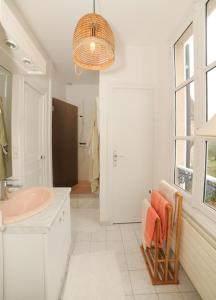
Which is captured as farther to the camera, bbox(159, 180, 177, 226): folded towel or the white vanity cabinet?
bbox(159, 180, 177, 226): folded towel

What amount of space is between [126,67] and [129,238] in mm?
2306

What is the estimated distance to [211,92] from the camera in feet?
5.01

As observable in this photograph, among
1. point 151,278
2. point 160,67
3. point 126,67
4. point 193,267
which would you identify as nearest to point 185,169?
point 193,267

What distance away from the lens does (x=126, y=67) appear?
8.61 feet

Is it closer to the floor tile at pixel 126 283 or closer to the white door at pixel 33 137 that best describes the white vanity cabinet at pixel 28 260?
the floor tile at pixel 126 283

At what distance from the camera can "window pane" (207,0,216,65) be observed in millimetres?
1497

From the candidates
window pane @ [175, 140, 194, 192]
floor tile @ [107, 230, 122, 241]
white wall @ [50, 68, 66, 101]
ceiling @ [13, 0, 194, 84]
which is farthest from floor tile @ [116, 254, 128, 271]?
white wall @ [50, 68, 66, 101]

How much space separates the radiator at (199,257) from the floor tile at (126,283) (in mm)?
502

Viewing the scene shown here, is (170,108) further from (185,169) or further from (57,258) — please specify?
(57,258)

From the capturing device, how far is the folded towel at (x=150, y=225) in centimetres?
160

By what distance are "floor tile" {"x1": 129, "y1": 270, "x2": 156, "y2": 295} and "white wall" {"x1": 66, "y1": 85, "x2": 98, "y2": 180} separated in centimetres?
292

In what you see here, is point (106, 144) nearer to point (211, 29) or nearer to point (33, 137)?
point (33, 137)

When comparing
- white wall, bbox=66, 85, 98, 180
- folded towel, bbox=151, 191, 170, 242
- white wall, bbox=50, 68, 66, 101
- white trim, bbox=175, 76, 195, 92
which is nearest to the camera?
folded towel, bbox=151, 191, 170, 242

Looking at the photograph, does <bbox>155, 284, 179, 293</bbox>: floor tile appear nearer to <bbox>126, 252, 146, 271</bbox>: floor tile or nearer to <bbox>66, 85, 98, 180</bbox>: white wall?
<bbox>126, 252, 146, 271</bbox>: floor tile
